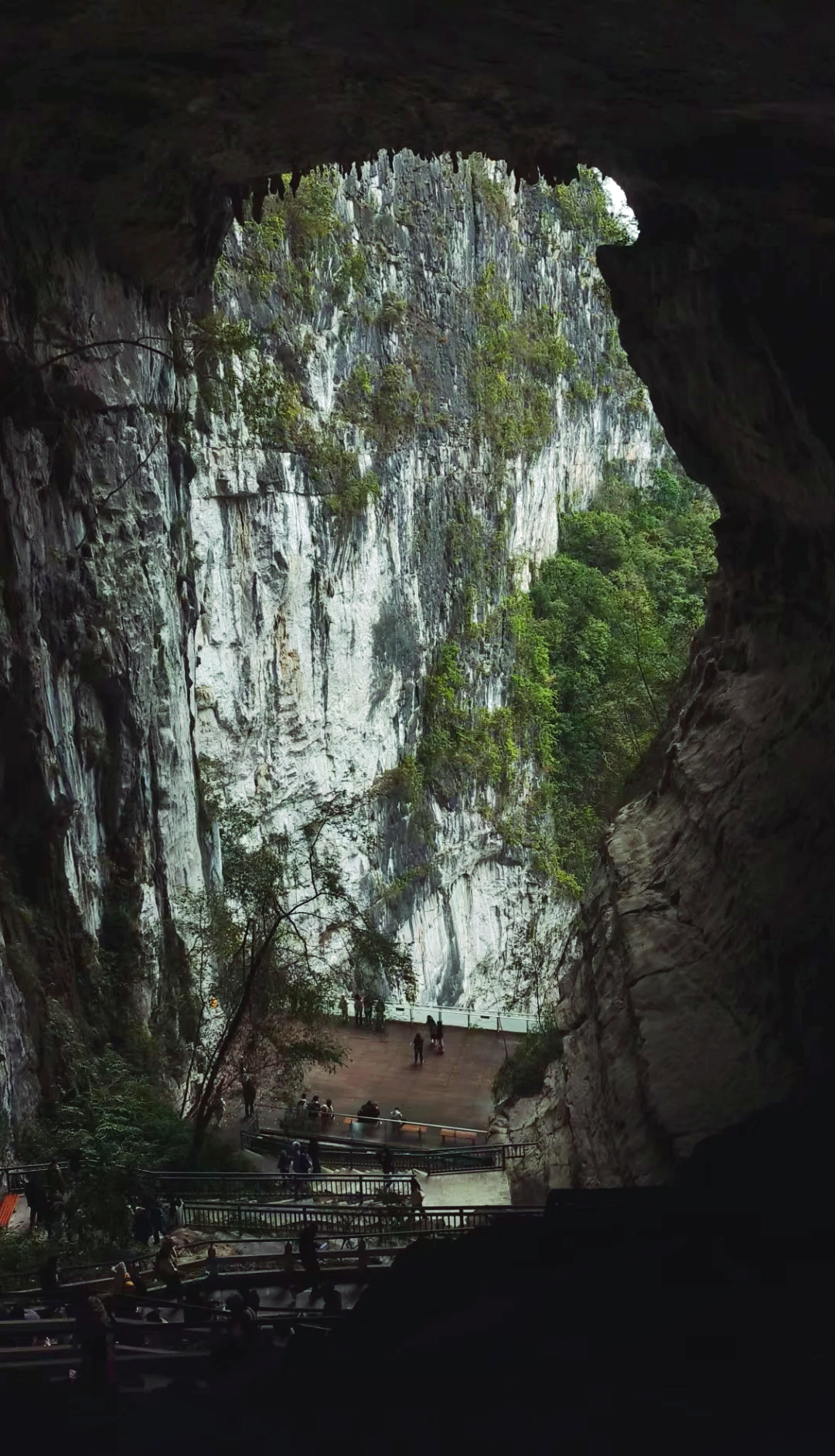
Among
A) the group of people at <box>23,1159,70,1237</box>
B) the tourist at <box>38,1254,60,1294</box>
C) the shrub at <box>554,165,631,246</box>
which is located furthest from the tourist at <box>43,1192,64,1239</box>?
the shrub at <box>554,165,631,246</box>

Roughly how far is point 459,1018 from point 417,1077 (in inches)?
155

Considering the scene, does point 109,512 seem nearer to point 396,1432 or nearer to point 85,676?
point 85,676

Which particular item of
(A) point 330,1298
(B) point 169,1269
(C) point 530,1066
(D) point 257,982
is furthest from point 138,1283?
(C) point 530,1066

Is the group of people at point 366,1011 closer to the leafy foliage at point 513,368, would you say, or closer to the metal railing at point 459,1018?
the metal railing at point 459,1018

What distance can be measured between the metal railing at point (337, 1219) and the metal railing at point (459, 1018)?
11785 mm

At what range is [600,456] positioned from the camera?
58812 mm

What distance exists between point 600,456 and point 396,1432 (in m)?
54.6

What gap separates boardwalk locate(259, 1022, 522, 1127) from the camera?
21578mm

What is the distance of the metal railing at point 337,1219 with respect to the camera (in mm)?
11469

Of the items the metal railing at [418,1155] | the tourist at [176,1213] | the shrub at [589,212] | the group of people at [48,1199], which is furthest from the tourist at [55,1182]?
the shrub at [589,212]

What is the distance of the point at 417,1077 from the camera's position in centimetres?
2288

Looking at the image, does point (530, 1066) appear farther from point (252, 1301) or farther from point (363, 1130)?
point (252, 1301)

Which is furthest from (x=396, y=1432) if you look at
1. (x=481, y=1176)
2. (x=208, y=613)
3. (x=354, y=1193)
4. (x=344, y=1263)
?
(x=208, y=613)

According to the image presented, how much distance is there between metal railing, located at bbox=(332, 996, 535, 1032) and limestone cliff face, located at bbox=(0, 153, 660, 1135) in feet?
11.6
